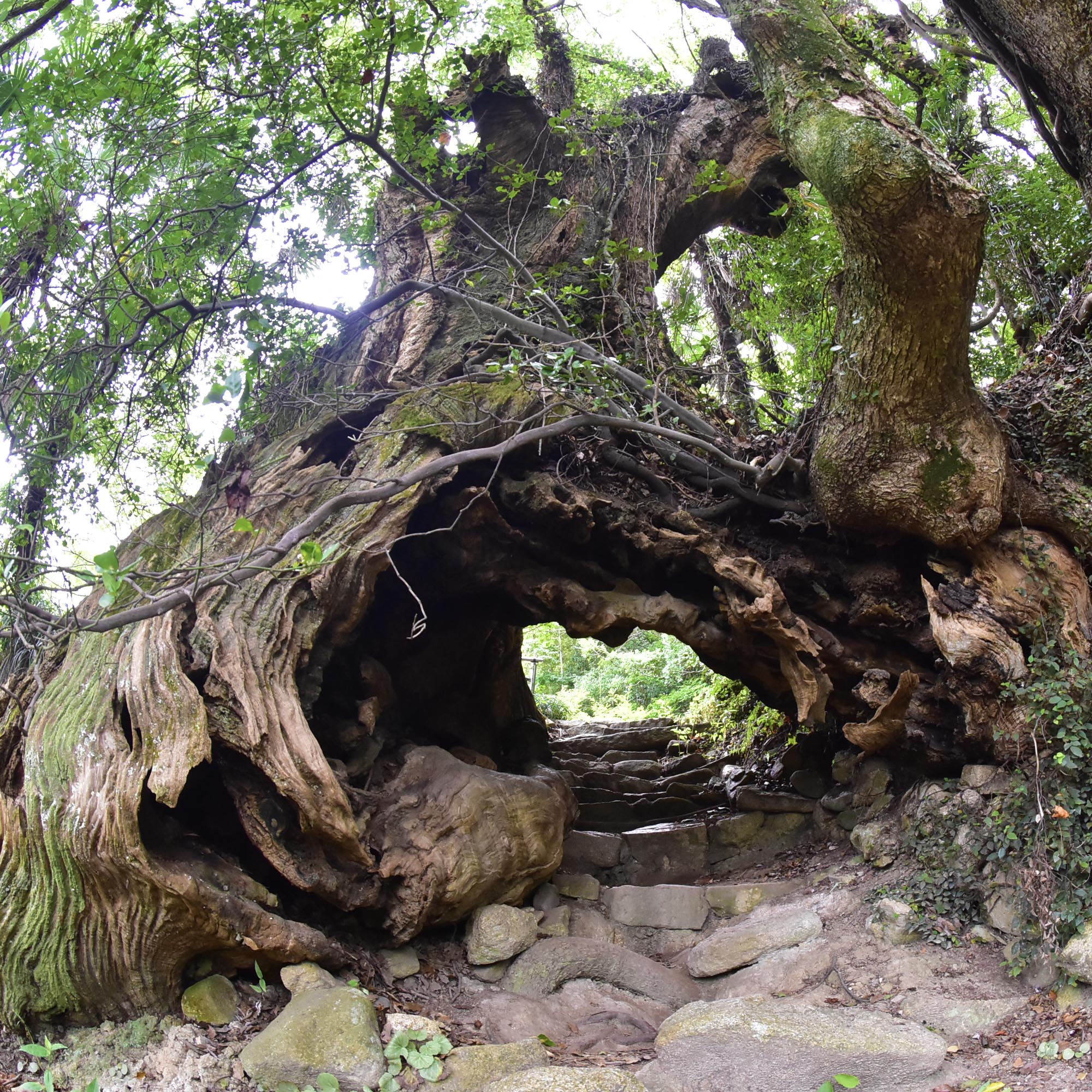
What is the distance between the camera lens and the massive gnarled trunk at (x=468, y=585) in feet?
12.4

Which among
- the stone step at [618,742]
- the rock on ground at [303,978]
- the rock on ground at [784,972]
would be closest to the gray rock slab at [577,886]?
the rock on ground at [784,972]

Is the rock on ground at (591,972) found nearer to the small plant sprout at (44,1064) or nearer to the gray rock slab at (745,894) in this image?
the gray rock slab at (745,894)

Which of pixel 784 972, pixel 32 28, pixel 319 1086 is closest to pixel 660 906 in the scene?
pixel 784 972

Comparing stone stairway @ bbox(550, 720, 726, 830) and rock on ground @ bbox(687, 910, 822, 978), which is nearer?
rock on ground @ bbox(687, 910, 822, 978)

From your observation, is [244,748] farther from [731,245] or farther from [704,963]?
[731,245]

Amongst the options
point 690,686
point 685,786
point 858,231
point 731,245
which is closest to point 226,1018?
point 858,231

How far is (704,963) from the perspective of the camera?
508 centimetres

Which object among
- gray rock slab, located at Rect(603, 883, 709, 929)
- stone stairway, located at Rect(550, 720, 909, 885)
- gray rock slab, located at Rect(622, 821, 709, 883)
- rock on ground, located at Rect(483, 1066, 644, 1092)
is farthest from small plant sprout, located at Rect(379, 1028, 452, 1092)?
gray rock slab, located at Rect(622, 821, 709, 883)

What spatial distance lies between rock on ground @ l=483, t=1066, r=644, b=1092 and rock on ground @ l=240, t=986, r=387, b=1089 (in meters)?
0.59

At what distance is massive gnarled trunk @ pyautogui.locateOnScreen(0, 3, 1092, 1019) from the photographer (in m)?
3.77

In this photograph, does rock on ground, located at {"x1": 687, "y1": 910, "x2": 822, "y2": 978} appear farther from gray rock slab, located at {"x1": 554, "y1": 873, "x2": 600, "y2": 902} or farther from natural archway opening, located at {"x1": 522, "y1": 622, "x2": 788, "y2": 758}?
natural archway opening, located at {"x1": 522, "y1": 622, "x2": 788, "y2": 758}

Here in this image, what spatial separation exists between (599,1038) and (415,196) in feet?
20.1

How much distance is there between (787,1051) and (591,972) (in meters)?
1.55

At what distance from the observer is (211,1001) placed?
12.6 ft
